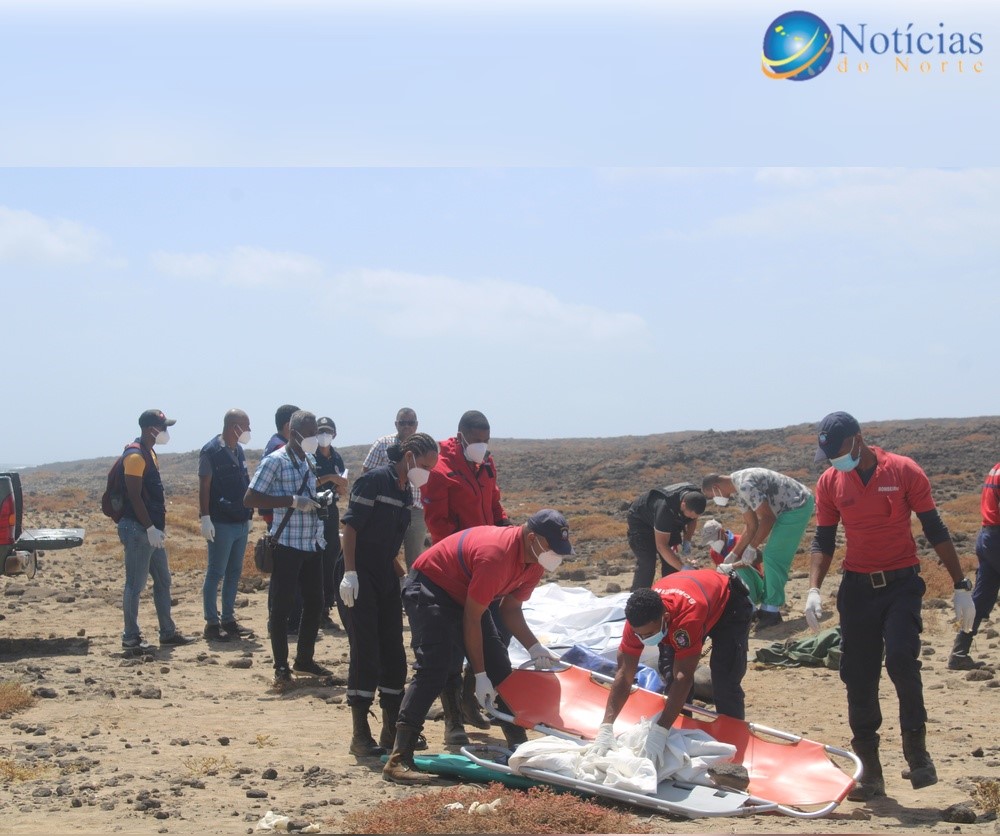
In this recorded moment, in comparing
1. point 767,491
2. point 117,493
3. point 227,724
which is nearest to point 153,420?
point 117,493

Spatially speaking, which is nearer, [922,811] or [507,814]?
[507,814]

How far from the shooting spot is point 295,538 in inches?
357

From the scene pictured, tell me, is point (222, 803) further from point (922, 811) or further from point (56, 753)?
point (922, 811)

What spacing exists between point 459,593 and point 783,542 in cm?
550

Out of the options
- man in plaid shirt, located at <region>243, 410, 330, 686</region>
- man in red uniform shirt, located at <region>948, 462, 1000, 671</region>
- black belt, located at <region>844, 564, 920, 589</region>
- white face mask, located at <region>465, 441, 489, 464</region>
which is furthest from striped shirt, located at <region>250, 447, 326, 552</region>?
man in red uniform shirt, located at <region>948, 462, 1000, 671</region>

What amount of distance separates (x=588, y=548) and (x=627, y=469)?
25.2 m

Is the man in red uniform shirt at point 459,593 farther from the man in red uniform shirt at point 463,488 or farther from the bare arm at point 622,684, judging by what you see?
the man in red uniform shirt at point 463,488

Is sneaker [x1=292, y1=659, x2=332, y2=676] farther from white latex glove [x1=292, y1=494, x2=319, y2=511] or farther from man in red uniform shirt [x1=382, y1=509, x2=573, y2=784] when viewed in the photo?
man in red uniform shirt [x1=382, y1=509, x2=573, y2=784]

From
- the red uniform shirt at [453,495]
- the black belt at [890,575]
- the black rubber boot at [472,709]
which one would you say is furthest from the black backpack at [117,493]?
the black belt at [890,575]

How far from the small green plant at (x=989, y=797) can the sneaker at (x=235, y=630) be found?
7.45 m

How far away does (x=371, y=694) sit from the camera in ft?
23.4

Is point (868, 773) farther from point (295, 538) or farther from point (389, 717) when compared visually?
point (295, 538)

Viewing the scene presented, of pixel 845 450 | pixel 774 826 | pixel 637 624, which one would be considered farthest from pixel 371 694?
pixel 845 450

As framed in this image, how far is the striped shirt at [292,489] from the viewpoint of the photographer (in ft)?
29.8
